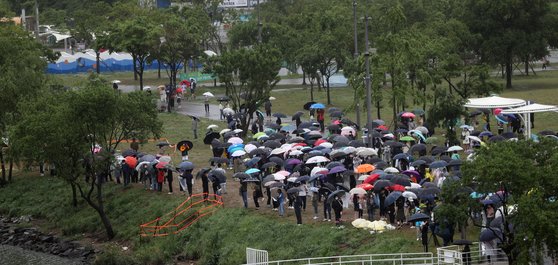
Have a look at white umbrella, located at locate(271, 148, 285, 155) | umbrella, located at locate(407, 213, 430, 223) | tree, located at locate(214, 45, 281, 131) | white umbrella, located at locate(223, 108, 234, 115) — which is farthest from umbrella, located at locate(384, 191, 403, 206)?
white umbrella, located at locate(223, 108, 234, 115)

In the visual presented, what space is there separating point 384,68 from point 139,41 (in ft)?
76.4

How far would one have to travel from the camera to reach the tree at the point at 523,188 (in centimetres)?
2908

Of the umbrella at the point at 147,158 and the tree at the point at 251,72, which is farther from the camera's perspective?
the tree at the point at 251,72

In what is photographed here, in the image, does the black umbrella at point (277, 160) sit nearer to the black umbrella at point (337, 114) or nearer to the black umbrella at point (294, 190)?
the black umbrella at point (294, 190)

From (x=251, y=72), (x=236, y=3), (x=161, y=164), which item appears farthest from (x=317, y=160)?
(x=236, y=3)

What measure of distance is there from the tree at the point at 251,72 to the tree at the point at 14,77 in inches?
382

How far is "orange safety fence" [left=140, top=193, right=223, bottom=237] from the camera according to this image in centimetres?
4509

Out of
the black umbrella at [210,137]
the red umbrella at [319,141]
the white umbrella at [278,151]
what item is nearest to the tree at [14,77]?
the black umbrella at [210,137]

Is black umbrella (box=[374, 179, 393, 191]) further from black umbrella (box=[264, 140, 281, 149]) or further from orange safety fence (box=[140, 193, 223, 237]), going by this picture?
black umbrella (box=[264, 140, 281, 149])

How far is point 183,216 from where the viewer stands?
149ft

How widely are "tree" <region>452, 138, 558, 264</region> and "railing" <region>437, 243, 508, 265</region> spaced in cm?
146

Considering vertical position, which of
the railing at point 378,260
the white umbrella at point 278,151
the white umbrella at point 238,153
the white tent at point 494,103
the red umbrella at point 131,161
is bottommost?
the railing at point 378,260

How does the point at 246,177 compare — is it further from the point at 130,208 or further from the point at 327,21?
the point at 327,21

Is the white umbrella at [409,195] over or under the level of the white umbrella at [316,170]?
under
